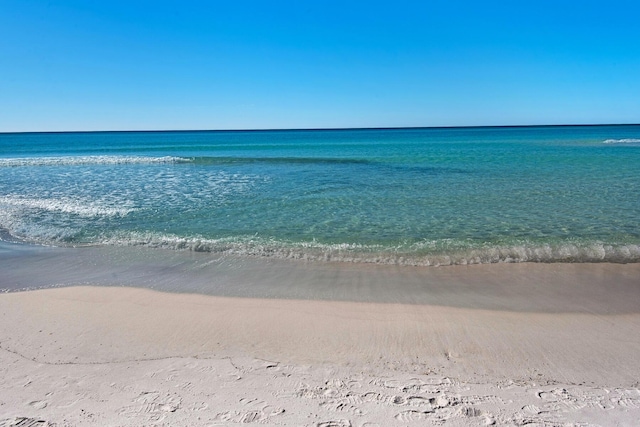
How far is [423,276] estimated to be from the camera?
7.05 m

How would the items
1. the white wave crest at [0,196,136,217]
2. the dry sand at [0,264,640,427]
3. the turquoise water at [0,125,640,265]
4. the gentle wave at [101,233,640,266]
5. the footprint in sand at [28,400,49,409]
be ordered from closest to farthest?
1. the dry sand at [0,264,640,427]
2. the footprint in sand at [28,400,49,409]
3. the gentle wave at [101,233,640,266]
4. the turquoise water at [0,125,640,265]
5. the white wave crest at [0,196,136,217]

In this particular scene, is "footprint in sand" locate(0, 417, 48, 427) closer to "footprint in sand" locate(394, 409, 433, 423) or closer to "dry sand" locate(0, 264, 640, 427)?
"dry sand" locate(0, 264, 640, 427)

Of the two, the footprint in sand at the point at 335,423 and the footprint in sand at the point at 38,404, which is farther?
the footprint in sand at the point at 38,404

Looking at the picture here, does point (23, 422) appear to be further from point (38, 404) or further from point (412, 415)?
point (412, 415)

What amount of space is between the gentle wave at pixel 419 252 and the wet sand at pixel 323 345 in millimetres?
371

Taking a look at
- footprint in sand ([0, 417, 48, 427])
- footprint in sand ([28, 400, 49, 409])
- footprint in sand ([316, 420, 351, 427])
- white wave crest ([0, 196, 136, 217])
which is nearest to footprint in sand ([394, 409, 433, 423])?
footprint in sand ([316, 420, 351, 427])

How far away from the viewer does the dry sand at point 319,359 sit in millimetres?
3365

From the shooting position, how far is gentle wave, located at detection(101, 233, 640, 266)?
7.79 m

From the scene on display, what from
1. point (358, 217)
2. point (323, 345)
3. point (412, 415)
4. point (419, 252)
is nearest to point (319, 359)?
point (323, 345)

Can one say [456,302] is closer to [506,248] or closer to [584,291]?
[584,291]

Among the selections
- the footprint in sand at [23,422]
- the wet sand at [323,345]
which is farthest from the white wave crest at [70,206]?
the footprint in sand at [23,422]

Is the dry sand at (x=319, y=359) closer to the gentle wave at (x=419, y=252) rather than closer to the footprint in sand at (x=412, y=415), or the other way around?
the footprint in sand at (x=412, y=415)

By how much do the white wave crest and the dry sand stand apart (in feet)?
20.4

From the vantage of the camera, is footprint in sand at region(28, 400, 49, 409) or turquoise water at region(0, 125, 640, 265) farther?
turquoise water at region(0, 125, 640, 265)
